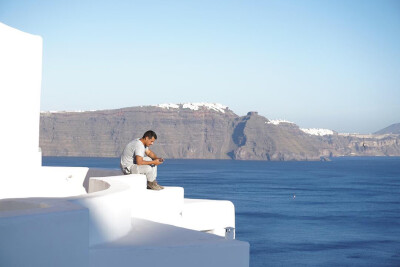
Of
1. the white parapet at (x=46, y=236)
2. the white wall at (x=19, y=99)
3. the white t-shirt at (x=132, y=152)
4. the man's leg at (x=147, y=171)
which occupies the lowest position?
the white parapet at (x=46, y=236)

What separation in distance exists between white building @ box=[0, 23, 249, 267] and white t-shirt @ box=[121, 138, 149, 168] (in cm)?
63

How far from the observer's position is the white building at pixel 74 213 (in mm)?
3934

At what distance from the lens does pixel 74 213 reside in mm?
4148

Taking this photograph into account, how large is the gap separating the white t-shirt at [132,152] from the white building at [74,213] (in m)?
0.63

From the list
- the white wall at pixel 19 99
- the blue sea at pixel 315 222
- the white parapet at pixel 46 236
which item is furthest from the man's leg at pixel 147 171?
the blue sea at pixel 315 222

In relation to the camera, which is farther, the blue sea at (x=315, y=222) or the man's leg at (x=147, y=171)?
the blue sea at (x=315, y=222)

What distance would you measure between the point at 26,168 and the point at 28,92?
0.97 metres

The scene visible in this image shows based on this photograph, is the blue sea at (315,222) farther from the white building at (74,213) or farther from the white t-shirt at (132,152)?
the white t-shirt at (132,152)

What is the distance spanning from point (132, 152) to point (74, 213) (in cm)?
349

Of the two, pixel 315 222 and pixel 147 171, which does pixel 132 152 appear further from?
pixel 315 222

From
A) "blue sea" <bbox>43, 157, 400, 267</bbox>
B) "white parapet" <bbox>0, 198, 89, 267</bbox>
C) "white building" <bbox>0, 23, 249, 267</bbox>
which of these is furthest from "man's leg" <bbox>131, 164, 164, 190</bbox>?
"blue sea" <bbox>43, 157, 400, 267</bbox>

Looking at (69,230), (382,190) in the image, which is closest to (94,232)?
(69,230)

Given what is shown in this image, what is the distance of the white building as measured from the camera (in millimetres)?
3934

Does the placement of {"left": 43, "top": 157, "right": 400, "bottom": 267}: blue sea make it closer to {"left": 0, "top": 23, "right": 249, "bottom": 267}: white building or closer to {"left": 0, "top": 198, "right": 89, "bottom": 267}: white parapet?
{"left": 0, "top": 23, "right": 249, "bottom": 267}: white building
